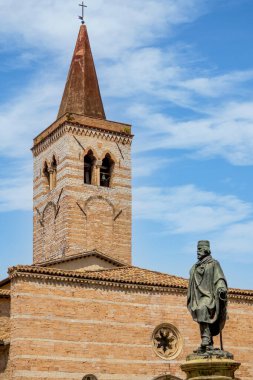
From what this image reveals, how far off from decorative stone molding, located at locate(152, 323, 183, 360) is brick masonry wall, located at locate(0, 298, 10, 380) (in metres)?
4.96

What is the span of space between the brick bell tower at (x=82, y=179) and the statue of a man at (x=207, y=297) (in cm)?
2442

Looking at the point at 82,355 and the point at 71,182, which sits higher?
the point at 71,182

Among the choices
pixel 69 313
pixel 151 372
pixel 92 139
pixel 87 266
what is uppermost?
pixel 92 139

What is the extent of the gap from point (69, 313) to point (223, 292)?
15.3 meters

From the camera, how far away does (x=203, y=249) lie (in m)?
11.2

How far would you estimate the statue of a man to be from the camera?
35.4 feet

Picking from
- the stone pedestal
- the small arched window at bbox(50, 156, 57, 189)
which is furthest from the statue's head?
the small arched window at bbox(50, 156, 57, 189)

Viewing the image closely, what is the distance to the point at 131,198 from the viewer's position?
3819 cm

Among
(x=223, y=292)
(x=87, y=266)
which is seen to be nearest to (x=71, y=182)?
(x=87, y=266)

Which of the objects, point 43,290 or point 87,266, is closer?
point 43,290

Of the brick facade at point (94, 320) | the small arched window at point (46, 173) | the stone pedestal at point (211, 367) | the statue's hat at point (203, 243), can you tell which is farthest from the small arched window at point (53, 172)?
the stone pedestal at point (211, 367)

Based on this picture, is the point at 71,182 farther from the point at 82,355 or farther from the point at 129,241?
the point at 82,355

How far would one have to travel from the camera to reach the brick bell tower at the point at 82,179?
36281mm

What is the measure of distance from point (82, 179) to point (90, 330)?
12065mm
